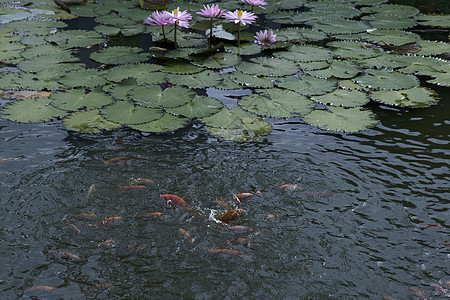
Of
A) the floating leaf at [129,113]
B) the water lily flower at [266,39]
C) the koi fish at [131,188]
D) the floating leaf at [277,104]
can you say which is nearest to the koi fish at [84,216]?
the koi fish at [131,188]

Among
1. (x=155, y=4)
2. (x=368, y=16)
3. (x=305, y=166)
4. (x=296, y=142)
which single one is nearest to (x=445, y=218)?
(x=305, y=166)

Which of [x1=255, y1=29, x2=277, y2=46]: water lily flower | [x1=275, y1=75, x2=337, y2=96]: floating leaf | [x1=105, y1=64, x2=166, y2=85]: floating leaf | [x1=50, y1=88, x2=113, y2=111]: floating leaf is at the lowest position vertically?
[x1=50, y1=88, x2=113, y2=111]: floating leaf

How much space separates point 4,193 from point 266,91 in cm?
283

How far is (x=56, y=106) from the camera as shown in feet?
14.7

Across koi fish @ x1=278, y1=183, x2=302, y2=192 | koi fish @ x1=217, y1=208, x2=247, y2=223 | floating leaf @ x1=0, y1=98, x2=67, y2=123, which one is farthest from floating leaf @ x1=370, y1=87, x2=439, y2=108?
floating leaf @ x1=0, y1=98, x2=67, y2=123

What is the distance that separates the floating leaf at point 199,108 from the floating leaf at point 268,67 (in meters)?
0.83

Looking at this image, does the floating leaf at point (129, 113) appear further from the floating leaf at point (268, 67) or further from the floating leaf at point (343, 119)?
the floating leaf at point (343, 119)

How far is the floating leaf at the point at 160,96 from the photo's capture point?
4547 mm

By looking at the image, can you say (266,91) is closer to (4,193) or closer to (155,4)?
(4,193)

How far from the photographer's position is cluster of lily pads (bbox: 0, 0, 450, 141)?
14.4 feet

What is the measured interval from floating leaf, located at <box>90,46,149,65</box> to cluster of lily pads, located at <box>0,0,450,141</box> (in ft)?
0.04

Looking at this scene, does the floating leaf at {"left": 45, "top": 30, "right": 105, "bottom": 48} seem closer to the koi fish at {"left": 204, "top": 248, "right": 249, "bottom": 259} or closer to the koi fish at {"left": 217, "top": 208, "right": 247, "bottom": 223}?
the koi fish at {"left": 217, "top": 208, "right": 247, "bottom": 223}

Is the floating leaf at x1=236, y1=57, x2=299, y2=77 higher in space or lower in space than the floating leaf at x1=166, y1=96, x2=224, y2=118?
higher

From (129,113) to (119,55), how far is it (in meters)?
1.59
